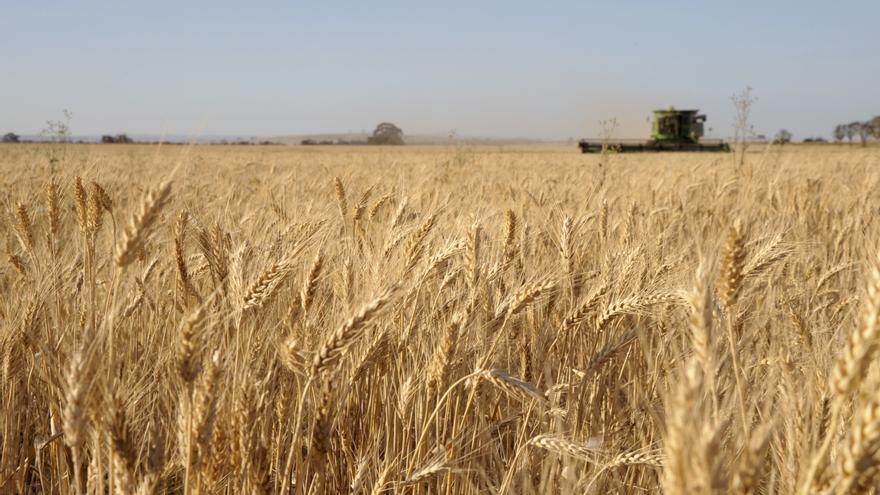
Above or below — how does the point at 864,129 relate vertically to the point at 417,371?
above

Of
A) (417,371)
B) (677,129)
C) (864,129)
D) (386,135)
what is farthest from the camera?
(386,135)

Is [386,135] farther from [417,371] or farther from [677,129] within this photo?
[417,371]

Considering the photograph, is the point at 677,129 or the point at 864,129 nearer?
the point at 677,129

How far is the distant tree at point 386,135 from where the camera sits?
237ft

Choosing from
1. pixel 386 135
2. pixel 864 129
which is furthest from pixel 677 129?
pixel 386 135

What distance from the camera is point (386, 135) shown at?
76188 millimetres

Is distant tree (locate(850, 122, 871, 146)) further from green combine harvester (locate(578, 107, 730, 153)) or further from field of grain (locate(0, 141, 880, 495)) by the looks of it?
field of grain (locate(0, 141, 880, 495))

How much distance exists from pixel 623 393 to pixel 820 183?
4967 mm

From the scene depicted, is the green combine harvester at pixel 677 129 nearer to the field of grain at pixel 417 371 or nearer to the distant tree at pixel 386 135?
the field of grain at pixel 417 371

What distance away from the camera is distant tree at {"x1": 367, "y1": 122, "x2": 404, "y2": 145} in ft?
237

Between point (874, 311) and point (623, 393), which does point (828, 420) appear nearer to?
point (874, 311)

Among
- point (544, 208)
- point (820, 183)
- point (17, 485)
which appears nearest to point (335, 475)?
point (17, 485)

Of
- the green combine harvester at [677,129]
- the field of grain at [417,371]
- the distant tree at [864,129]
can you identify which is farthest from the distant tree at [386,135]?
the field of grain at [417,371]

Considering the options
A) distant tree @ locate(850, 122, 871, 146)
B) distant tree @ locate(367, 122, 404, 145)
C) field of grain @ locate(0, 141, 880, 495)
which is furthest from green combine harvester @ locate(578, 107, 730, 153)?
distant tree @ locate(367, 122, 404, 145)
